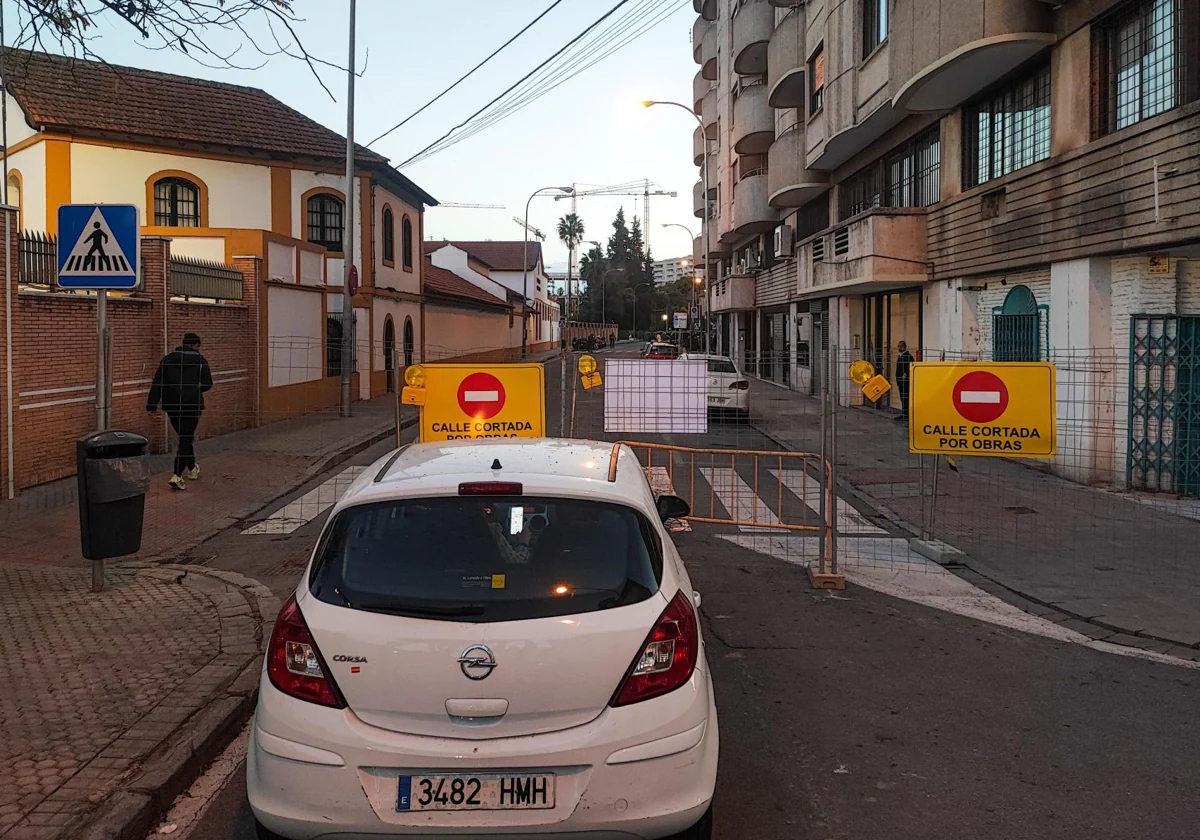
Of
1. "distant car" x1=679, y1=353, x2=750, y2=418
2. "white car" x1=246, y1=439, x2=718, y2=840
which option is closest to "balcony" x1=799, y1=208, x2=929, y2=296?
"distant car" x1=679, y1=353, x2=750, y2=418

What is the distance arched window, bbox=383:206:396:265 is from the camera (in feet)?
103

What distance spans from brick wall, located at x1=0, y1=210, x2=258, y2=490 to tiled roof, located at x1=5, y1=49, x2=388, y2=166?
29.7 feet

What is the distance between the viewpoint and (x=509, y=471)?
13.3ft

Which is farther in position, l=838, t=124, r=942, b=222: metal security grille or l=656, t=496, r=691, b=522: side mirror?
l=838, t=124, r=942, b=222: metal security grille

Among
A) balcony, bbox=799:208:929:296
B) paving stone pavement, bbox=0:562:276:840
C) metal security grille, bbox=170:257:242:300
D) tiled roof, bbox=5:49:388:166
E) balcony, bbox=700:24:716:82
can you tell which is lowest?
paving stone pavement, bbox=0:562:276:840

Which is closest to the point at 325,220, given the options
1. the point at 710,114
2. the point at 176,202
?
the point at 176,202

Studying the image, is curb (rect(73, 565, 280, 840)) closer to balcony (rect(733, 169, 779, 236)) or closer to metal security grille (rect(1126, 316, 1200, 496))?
metal security grille (rect(1126, 316, 1200, 496))

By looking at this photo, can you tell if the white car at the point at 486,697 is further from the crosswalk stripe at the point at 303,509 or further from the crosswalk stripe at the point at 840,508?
the crosswalk stripe at the point at 303,509

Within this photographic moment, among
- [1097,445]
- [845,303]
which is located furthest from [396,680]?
[845,303]

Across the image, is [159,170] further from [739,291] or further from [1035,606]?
[1035,606]

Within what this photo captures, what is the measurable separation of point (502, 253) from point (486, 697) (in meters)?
83.8

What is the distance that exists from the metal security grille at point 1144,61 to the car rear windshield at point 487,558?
10531 millimetres

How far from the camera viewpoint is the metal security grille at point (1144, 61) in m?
11.2

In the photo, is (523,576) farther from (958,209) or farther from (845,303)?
(845,303)
